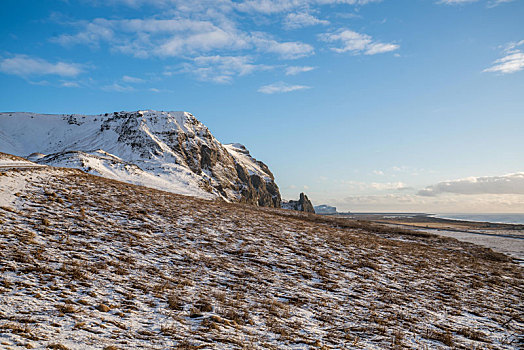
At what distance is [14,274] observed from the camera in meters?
9.42

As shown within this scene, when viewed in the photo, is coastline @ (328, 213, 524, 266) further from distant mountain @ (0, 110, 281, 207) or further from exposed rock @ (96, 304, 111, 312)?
distant mountain @ (0, 110, 281, 207)

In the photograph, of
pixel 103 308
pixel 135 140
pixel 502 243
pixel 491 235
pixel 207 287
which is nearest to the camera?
pixel 103 308

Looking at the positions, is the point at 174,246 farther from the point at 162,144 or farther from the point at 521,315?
the point at 162,144

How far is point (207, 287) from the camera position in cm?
1125

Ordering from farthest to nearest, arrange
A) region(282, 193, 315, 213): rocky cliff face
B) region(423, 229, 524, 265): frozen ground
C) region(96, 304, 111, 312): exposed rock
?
region(282, 193, 315, 213): rocky cliff face
region(423, 229, 524, 265): frozen ground
region(96, 304, 111, 312): exposed rock

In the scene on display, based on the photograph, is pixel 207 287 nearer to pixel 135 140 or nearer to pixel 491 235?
pixel 491 235

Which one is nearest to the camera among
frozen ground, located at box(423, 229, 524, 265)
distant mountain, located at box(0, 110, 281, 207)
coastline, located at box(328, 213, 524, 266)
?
frozen ground, located at box(423, 229, 524, 265)

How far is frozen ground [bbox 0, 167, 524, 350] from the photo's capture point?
307 inches

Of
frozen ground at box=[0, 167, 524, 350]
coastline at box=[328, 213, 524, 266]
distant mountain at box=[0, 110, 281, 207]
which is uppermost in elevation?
distant mountain at box=[0, 110, 281, 207]

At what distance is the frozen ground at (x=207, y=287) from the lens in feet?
25.6

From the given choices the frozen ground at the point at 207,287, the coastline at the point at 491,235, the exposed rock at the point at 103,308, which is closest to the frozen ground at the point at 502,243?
the coastline at the point at 491,235

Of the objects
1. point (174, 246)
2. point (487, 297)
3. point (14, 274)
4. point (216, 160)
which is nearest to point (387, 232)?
point (487, 297)

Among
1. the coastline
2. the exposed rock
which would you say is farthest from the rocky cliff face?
the exposed rock

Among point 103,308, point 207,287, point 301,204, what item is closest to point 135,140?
point 207,287
